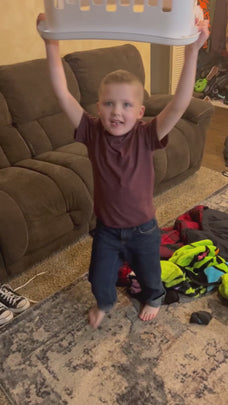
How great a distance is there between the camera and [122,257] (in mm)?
1695

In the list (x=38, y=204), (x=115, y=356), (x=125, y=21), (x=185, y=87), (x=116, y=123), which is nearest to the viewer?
(x=125, y=21)

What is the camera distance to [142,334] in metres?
1.75

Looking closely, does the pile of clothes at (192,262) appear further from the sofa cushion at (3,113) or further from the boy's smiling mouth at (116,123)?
the sofa cushion at (3,113)

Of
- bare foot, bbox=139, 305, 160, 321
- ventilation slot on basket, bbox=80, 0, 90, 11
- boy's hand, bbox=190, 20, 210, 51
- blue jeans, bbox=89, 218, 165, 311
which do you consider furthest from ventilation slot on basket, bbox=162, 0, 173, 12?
bare foot, bbox=139, 305, 160, 321

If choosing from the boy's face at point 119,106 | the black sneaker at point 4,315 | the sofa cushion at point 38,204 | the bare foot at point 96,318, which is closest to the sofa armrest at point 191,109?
the sofa cushion at point 38,204

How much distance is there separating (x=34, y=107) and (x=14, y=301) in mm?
1243

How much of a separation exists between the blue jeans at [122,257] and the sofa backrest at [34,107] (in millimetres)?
1124

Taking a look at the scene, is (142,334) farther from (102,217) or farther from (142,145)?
(142,145)

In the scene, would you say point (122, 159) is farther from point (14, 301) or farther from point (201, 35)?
point (14, 301)

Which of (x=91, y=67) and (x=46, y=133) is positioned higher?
(x=91, y=67)

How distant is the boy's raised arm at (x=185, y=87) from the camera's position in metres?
1.18

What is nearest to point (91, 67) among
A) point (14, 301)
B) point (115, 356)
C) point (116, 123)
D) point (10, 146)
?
point (10, 146)

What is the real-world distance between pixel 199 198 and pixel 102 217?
1.38 m

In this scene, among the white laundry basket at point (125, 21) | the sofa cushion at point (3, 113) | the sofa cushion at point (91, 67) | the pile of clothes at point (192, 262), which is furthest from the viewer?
the sofa cushion at point (91, 67)
